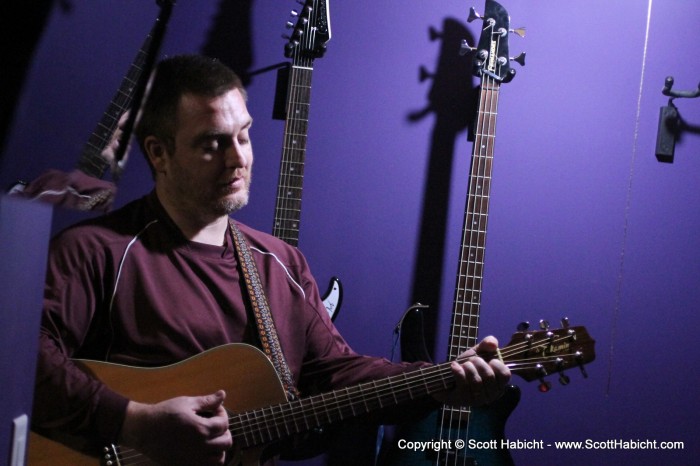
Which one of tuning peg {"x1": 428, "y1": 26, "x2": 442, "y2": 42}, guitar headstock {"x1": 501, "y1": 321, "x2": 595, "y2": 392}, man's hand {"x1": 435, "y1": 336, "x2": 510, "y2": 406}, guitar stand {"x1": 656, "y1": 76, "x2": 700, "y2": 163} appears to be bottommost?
man's hand {"x1": 435, "y1": 336, "x2": 510, "y2": 406}

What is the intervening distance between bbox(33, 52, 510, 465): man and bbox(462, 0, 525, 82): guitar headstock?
2.25ft

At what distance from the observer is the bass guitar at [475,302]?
1.83m

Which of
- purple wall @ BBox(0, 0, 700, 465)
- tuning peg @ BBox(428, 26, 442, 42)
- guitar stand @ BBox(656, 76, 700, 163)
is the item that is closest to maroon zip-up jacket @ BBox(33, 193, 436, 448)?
purple wall @ BBox(0, 0, 700, 465)

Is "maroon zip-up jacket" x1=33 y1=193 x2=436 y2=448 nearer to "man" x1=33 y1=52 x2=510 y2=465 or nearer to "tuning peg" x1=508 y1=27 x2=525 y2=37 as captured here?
"man" x1=33 y1=52 x2=510 y2=465

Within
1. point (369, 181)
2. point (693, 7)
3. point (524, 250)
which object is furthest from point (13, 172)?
point (693, 7)

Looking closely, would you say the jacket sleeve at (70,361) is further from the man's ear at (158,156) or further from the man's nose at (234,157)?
the man's nose at (234,157)

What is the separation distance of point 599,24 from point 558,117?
30 cm

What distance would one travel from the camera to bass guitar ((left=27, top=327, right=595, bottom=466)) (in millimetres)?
1313

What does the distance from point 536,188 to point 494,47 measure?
0.42 meters

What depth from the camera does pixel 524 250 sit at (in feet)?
6.73

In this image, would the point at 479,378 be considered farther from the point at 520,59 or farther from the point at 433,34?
the point at 433,34

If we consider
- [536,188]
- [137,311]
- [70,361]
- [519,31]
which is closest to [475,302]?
[536,188]

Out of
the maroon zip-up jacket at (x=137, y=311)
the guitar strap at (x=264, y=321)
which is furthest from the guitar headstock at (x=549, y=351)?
the guitar strap at (x=264, y=321)

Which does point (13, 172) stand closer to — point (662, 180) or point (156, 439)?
point (156, 439)
